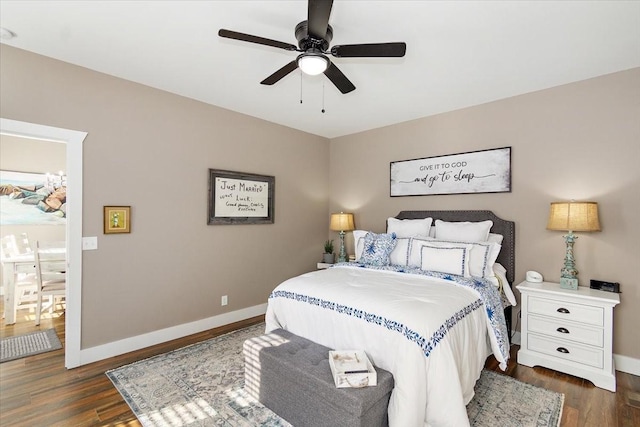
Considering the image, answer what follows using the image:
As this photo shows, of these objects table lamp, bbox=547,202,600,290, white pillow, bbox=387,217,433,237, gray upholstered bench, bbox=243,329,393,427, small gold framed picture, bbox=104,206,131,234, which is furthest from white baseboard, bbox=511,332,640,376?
small gold framed picture, bbox=104,206,131,234

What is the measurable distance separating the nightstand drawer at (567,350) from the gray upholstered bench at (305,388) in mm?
1855

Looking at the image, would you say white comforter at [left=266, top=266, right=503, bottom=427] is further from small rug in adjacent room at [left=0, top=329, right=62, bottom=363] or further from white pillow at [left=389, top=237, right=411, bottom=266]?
small rug in adjacent room at [left=0, top=329, right=62, bottom=363]

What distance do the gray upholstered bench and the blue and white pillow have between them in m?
1.44

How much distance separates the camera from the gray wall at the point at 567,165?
2771mm

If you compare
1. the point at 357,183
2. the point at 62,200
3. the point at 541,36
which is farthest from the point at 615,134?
the point at 62,200

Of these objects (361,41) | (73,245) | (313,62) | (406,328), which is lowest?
(406,328)

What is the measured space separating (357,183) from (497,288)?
2541 mm

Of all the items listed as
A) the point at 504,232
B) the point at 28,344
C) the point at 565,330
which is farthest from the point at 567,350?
the point at 28,344

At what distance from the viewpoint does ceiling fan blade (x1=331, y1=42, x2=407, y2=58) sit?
73.3 inches

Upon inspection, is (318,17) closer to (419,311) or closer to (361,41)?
(361,41)

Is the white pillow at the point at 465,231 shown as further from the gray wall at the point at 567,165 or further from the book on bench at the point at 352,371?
the book on bench at the point at 352,371

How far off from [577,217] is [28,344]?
5.48 m

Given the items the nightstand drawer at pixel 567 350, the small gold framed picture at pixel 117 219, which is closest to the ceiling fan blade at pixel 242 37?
the small gold framed picture at pixel 117 219

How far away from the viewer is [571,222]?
273 cm
